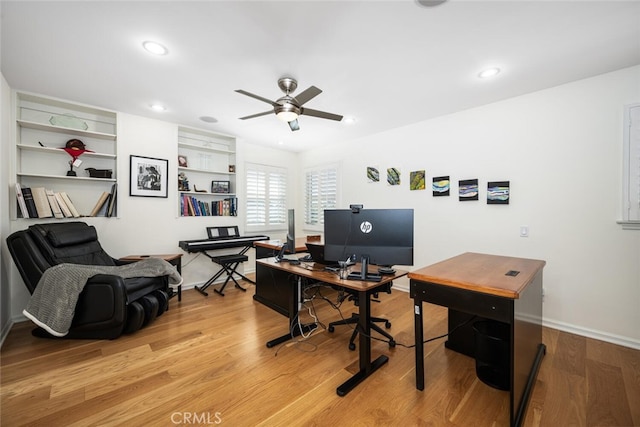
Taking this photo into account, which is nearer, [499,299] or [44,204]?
[499,299]

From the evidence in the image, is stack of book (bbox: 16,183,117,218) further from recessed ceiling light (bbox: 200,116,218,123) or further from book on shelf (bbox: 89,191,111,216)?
recessed ceiling light (bbox: 200,116,218,123)

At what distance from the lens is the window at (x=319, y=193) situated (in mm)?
5027

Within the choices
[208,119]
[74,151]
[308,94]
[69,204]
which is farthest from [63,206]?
[308,94]

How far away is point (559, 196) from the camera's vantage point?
106 inches

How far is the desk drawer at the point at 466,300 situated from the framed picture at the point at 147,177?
12.4ft

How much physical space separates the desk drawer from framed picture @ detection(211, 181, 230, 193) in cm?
389

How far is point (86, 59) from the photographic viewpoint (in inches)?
89.6

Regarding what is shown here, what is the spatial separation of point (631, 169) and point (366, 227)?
2.62 meters

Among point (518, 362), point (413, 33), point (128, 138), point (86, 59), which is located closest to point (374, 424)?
Answer: point (518, 362)

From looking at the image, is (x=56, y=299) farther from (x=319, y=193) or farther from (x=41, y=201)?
(x=319, y=193)

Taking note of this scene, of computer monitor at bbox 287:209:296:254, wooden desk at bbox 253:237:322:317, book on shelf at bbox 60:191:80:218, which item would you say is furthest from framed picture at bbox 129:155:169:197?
computer monitor at bbox 287:209:296:254

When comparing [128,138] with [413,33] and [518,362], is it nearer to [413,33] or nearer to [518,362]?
[413,33]

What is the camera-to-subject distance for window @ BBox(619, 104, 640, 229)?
90.9 inches

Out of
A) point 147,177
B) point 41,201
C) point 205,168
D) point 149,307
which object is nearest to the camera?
point 149,307
